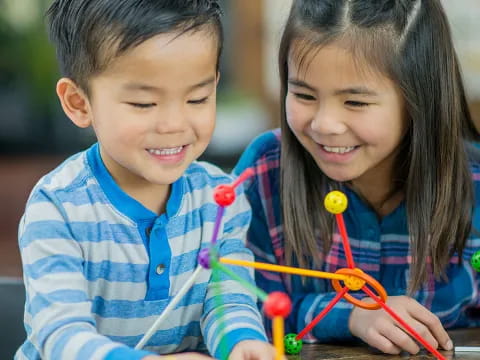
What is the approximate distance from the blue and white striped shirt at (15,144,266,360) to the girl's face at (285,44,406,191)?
0.15m

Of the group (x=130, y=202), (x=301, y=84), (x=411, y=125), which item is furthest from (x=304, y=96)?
(x=130, y=202)

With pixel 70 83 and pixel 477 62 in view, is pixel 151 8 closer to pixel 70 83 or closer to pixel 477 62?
pixel 70 83

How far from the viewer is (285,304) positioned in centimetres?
68

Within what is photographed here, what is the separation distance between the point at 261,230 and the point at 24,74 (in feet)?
10.1

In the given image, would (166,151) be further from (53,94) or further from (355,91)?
(53,94)

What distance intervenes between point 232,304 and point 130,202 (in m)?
0.18

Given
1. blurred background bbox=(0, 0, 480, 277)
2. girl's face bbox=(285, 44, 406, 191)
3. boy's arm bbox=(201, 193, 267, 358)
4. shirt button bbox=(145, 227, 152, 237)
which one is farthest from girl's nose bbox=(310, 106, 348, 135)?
blurred background bbox=(0, 0, 480, 277)

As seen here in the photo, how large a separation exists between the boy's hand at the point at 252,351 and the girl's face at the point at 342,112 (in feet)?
0.98

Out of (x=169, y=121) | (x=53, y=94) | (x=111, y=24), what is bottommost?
(x=53, y=94)

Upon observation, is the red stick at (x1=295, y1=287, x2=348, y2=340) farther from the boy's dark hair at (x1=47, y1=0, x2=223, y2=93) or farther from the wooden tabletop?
the boy's dark hair at (x1=47, y1=0, x2=223, y2=93)

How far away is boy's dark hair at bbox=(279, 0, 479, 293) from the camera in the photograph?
1.08 m

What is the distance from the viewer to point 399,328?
1025 mm

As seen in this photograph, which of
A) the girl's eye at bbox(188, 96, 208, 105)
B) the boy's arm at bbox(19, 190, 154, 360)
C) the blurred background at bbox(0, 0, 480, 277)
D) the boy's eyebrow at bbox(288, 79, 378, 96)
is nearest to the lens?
the boy's arm at bbox(19, 190, 154, 360)

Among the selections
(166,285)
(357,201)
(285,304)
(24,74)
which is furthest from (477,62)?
(285,304)
